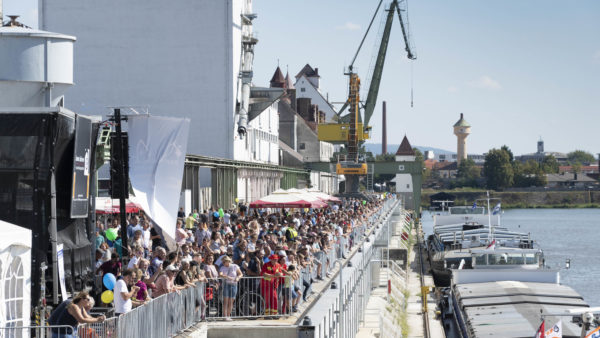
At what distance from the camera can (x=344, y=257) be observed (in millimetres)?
29141

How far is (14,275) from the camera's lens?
11.4 metres

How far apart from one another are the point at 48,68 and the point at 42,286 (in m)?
7.28

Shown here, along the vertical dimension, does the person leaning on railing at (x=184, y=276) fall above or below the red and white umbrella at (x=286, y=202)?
below

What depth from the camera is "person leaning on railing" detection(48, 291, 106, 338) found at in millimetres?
11203

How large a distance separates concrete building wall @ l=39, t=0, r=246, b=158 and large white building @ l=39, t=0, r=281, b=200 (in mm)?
63

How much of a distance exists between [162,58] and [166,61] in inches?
12.6

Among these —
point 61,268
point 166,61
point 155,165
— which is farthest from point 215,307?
point 166,61

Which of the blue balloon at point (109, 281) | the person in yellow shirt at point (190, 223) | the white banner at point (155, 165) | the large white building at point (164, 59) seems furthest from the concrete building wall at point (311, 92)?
Result: the blue balloon at point (109, 281)

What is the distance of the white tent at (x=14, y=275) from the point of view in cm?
1103

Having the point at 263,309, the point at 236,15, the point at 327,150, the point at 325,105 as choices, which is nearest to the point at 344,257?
the point at 263,309

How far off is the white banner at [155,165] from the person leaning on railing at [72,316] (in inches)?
242

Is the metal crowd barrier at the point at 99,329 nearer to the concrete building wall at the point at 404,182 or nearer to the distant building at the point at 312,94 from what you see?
the concrete building wall at the point at 404,182

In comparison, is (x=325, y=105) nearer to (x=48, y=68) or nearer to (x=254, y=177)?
(x=254, y=177)

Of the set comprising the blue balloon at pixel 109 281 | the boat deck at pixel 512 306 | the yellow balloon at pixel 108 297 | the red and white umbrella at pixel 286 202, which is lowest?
the boat deck at pixel 512 306
